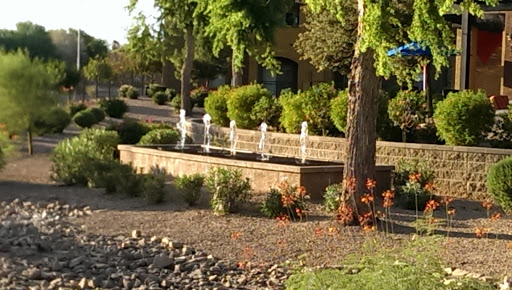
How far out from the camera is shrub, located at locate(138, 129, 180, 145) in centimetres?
2341

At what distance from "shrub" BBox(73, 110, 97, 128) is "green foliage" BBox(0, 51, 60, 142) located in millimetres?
6813

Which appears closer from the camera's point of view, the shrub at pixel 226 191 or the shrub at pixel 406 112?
the shrub at pixel 226 191

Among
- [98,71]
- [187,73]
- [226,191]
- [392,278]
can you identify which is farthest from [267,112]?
[98,71]

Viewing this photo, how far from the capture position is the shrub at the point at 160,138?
76.8 feet

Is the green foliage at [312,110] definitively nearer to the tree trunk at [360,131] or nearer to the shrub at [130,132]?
the shrub at [130,132]

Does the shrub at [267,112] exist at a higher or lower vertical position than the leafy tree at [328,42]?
lower

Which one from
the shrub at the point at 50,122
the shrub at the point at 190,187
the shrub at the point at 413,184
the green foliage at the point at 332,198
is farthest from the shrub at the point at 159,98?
the green foliage at the point at 332,198

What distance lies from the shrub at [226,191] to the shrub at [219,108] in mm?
9263

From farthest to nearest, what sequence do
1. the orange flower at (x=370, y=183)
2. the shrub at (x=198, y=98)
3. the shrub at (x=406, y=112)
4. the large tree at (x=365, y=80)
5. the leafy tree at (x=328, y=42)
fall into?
the shrub at (x=198, y=98) < the leafy tree at (x=328, y=42) < the shrub at (x=406, y=112) < the orange flower at (x=370, y=183) < the large tree at (x=365, y=80)

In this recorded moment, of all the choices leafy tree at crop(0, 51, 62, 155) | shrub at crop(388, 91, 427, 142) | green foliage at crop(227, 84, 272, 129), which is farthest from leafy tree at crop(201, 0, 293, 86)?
leafy tree at crop(0, 51, 62, 155)

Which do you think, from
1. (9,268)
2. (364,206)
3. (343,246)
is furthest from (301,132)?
(9,268)

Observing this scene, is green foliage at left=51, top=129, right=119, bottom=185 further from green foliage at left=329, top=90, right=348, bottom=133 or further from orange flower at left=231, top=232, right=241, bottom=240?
orange flower at left=231, top=232, right=241, bottom=240

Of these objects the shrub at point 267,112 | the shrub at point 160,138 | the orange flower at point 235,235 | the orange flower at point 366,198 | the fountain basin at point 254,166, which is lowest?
the orange flower at point 235,235

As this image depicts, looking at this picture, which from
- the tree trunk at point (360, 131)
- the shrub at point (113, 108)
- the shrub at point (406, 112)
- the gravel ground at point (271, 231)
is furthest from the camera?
the shrub at point (113, 108)
